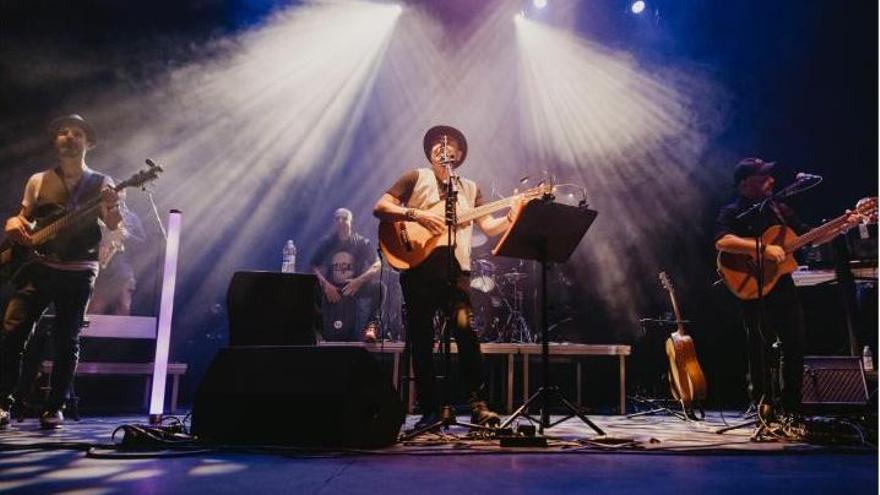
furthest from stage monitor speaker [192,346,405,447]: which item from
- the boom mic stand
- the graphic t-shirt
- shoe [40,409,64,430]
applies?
the graphic t-shirt

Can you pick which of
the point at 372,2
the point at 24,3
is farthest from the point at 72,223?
the point at 372,2

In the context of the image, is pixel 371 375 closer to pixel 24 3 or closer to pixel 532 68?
pixel 24 3

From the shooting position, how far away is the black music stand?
3.70 metres

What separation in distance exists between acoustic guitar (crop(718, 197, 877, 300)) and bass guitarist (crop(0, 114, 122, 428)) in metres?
5.03

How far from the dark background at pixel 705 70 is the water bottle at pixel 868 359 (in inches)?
59.8

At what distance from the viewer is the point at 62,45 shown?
8.18m

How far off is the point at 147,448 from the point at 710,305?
25.6 feet

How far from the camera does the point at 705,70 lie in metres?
8.78

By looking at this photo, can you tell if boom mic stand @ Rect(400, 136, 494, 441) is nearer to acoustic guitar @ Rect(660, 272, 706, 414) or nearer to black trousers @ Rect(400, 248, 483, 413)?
black trousers @ Rect(400, 248, 483, 413)

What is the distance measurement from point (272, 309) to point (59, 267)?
1678 millimetres

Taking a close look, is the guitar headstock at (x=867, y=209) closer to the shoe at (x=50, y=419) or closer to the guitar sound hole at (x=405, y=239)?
the guitar sound hole at (x=405, y=239)

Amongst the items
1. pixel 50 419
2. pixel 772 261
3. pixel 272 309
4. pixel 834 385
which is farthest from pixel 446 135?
pixel 834 385

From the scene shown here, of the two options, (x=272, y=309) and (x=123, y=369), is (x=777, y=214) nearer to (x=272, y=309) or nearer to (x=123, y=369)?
(x=272, y=309)

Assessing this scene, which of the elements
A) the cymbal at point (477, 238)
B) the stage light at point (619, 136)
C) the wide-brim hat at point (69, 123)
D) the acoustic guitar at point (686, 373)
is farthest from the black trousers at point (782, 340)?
the wide-brim hat at point (69, 123)
